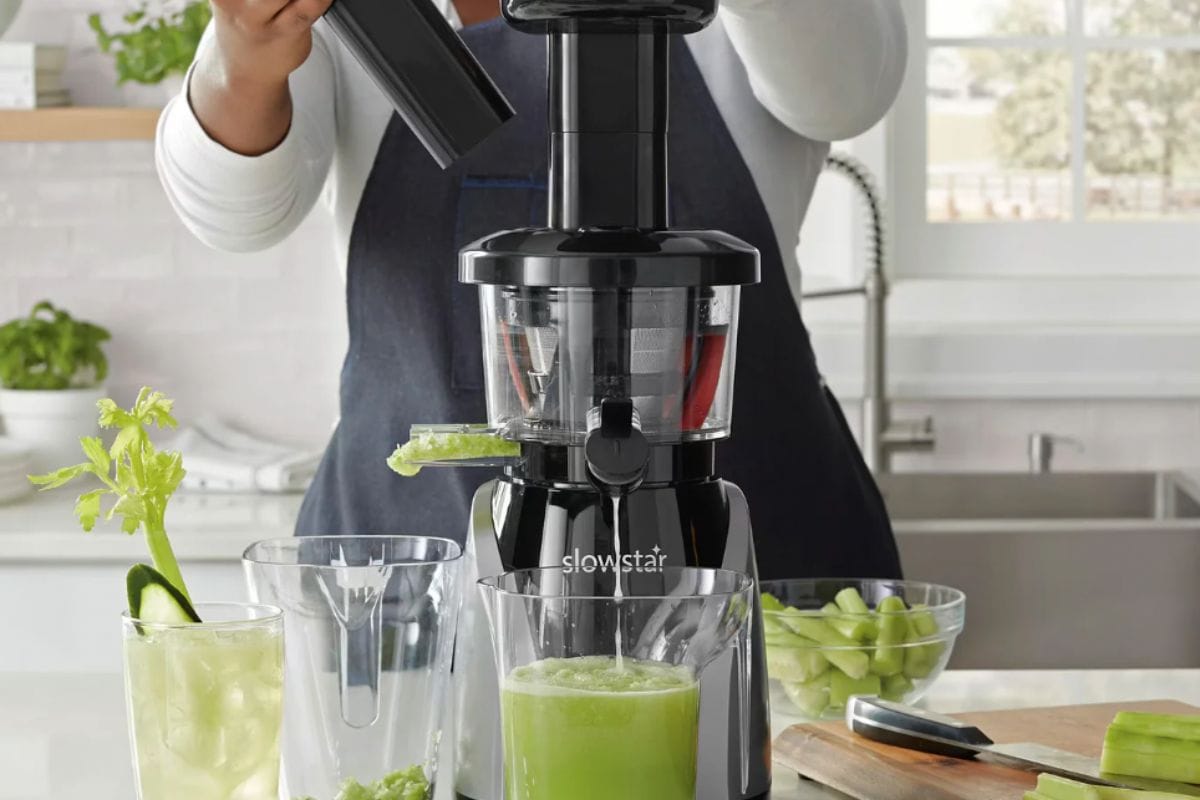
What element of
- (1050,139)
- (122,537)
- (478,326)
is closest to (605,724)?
(478,326)

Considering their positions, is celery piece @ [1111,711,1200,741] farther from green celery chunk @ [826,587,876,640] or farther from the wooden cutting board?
green celery chunk @ [826,587,876,640]

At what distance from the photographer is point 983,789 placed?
0.86 m

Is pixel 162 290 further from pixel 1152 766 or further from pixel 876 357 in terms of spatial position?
pixel 1152 766

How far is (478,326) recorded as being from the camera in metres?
1.38

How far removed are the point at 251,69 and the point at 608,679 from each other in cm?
56

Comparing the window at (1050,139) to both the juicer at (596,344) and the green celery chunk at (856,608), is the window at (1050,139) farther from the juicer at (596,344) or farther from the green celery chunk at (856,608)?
the juicer at (596,344)

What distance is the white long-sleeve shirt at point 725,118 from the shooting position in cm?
115

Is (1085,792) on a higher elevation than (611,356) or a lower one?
lower

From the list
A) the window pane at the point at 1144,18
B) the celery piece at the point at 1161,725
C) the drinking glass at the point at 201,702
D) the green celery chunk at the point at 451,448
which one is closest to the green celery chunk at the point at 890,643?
the celery piece at the point at 1161,725

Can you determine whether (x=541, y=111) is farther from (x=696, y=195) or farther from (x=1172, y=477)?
(x=1172, y=477)

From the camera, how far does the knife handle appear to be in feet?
2.98

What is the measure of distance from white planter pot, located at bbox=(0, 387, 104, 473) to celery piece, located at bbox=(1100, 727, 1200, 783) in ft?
6.57

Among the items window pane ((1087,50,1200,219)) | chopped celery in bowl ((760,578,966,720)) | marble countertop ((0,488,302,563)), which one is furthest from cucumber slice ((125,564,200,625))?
window pane ((1087,50,1200,219))

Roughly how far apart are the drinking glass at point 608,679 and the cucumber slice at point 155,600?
0.14 m
